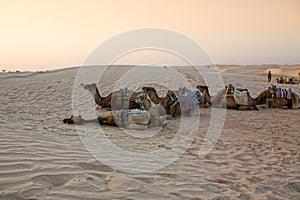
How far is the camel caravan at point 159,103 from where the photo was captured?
7.54 metres

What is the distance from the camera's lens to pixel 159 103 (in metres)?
9.46

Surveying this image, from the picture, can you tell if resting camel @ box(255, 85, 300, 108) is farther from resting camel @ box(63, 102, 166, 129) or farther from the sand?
resting camel @ box(63, 102, 166, 129)

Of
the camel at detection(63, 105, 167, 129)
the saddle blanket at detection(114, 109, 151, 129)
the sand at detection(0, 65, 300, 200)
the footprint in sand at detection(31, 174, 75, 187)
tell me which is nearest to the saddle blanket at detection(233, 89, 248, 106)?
the sand at detection(0, 65, 300, 200)

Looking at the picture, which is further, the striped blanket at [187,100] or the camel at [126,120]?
the striped blanket at [187,100]

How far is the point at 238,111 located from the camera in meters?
11.4

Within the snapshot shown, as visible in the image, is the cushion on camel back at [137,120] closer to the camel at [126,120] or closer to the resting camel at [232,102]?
the camel at [126,120]

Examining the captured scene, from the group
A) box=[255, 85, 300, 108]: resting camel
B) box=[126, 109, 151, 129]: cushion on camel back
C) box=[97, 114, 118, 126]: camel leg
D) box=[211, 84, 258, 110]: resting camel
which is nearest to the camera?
box=[126, 109, 151, 129]: cushion on camel back

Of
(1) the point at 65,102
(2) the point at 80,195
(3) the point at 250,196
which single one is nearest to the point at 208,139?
(3) the point at 250,196

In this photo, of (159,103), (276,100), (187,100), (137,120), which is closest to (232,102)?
(276,100)

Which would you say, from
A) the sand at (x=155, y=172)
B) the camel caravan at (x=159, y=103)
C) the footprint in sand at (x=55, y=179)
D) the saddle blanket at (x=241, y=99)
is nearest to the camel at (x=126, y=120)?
the camel caravan at (x=159, y=103)

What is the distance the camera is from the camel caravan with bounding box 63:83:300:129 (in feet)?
24.7

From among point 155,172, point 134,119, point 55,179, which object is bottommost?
point 155,172

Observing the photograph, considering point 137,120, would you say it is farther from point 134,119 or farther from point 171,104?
point 171,104

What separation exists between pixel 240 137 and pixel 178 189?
3950 millimetres
